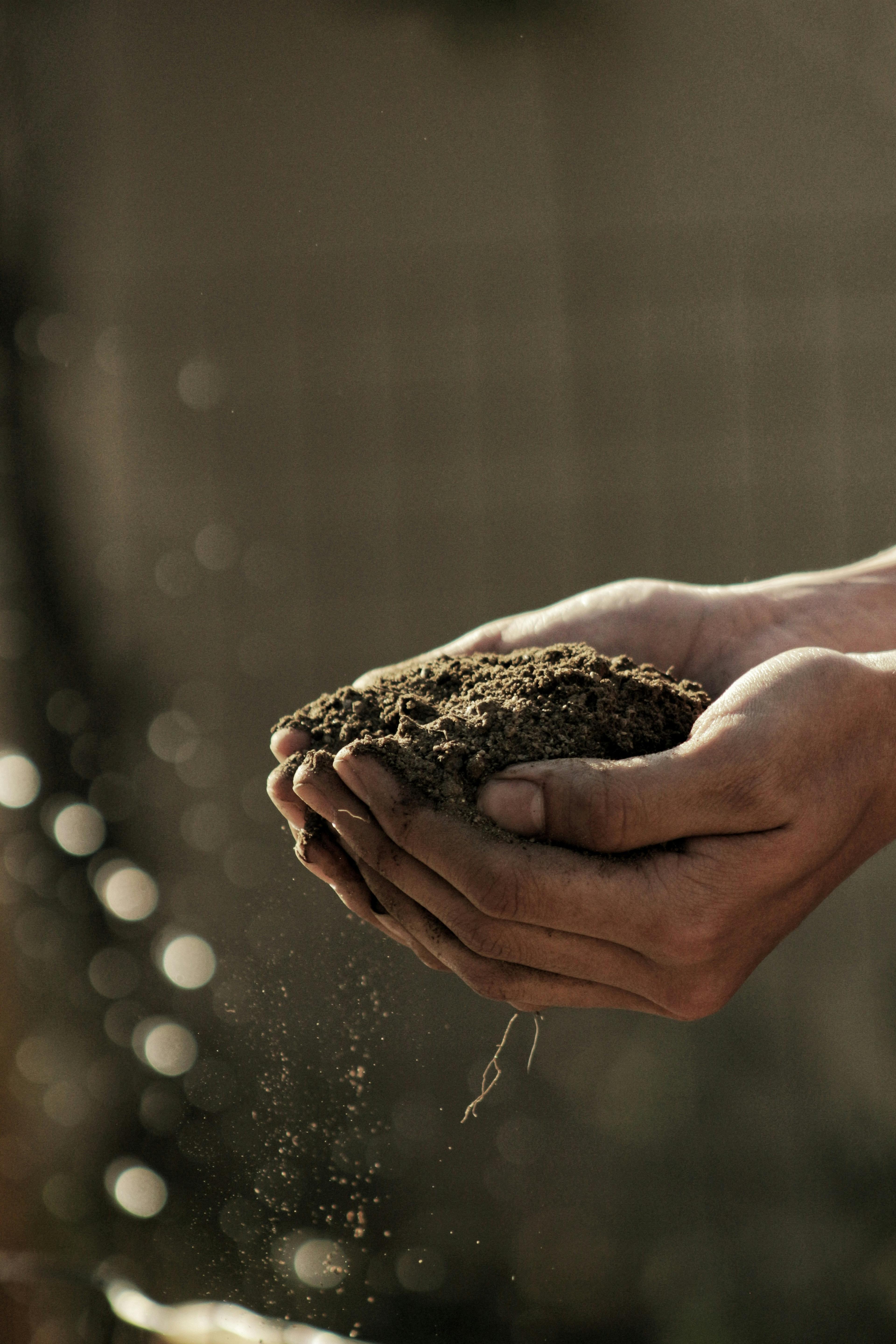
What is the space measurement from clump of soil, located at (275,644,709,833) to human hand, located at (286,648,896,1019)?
0.04 m

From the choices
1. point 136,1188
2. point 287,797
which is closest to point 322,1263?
point 136,1188

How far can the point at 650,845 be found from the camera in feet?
3.92

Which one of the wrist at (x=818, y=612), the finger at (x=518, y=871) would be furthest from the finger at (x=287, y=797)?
the wrist at (x=818, y=612)

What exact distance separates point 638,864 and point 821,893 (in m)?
0.40

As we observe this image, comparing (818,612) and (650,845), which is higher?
(818,612)

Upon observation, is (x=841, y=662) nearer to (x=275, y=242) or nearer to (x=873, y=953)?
(x=873, y=953)

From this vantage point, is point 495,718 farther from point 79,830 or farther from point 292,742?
point 79,830

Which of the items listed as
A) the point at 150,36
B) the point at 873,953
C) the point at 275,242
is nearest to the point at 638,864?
the point at 873,953

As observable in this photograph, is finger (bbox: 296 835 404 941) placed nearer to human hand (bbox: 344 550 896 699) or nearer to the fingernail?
the fingernail

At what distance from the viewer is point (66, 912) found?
3.23 m

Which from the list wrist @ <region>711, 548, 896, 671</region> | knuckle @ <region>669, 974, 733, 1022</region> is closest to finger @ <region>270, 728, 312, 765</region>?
knuckle @ <region>669, 974, 733, 1022</region>

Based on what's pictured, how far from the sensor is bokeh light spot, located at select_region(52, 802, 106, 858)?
127 inches

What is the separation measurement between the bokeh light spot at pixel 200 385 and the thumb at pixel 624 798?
92.9 inches

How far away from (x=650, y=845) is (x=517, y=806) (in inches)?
7.5
